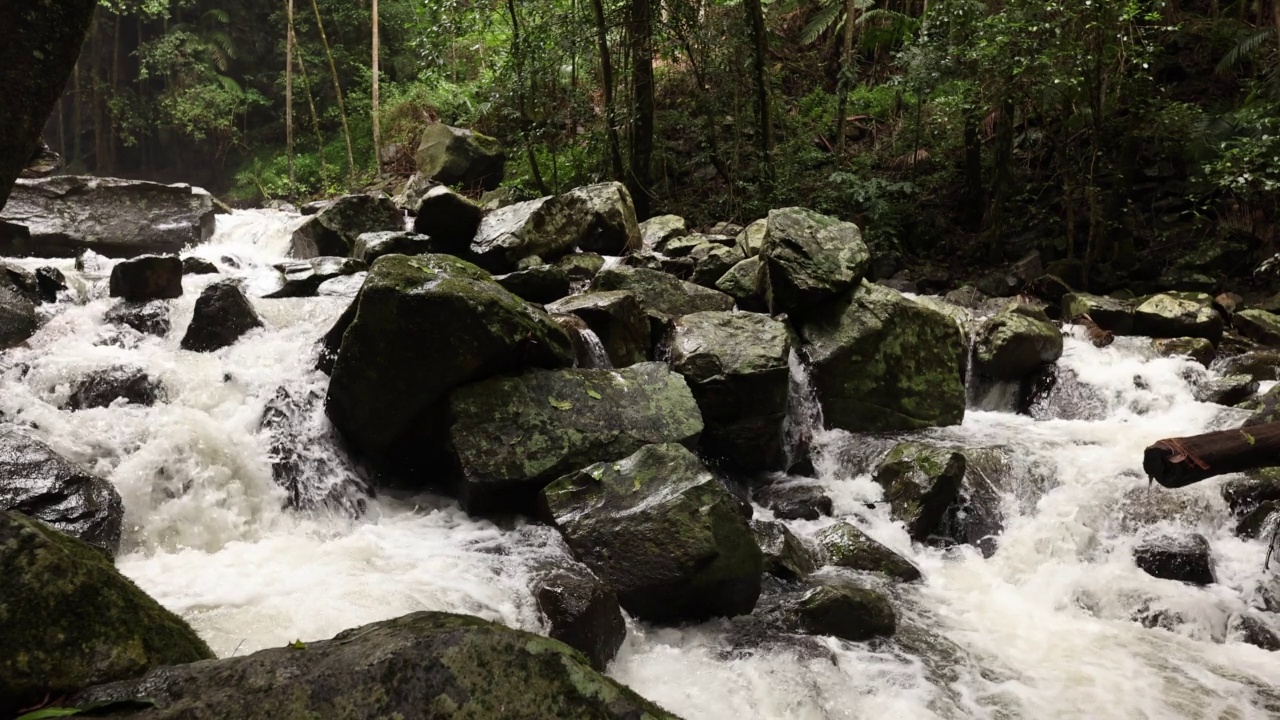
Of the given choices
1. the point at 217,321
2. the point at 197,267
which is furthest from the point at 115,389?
Answer: the point at 197,267

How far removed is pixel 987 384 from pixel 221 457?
7518 millimetres

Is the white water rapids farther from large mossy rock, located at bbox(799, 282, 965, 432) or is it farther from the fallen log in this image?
the fallen log

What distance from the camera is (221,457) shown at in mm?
5523

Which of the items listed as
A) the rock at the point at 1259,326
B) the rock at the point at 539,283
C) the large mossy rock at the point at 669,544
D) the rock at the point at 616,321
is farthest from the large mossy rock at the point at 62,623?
the rock at the point at 1259,326

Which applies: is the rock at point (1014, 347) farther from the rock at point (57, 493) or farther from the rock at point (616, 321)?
the rock at point (57, 493)

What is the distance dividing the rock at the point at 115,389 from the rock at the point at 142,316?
1425 millimetres

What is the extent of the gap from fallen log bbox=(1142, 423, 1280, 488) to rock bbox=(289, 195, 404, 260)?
971cm

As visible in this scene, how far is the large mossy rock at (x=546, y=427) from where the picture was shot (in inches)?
210

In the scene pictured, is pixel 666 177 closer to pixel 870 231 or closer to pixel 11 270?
pixel 870 231

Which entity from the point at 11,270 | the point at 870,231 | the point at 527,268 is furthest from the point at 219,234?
the point at 870,231

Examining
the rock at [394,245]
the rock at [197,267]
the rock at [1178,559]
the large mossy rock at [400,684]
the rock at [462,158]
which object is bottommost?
the rock at [1178,559]

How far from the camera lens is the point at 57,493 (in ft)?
14.0

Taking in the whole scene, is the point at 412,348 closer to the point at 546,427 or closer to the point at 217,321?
the point at 546,427

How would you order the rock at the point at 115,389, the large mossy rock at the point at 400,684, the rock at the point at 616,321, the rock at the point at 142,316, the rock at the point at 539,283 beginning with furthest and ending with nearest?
Answer: the rock at the point at 539,283, the rock at the point at 142,316, the rock at the point at 616,321, the rock at the point at 115,389, the large mossy rock at the point at 400,684
